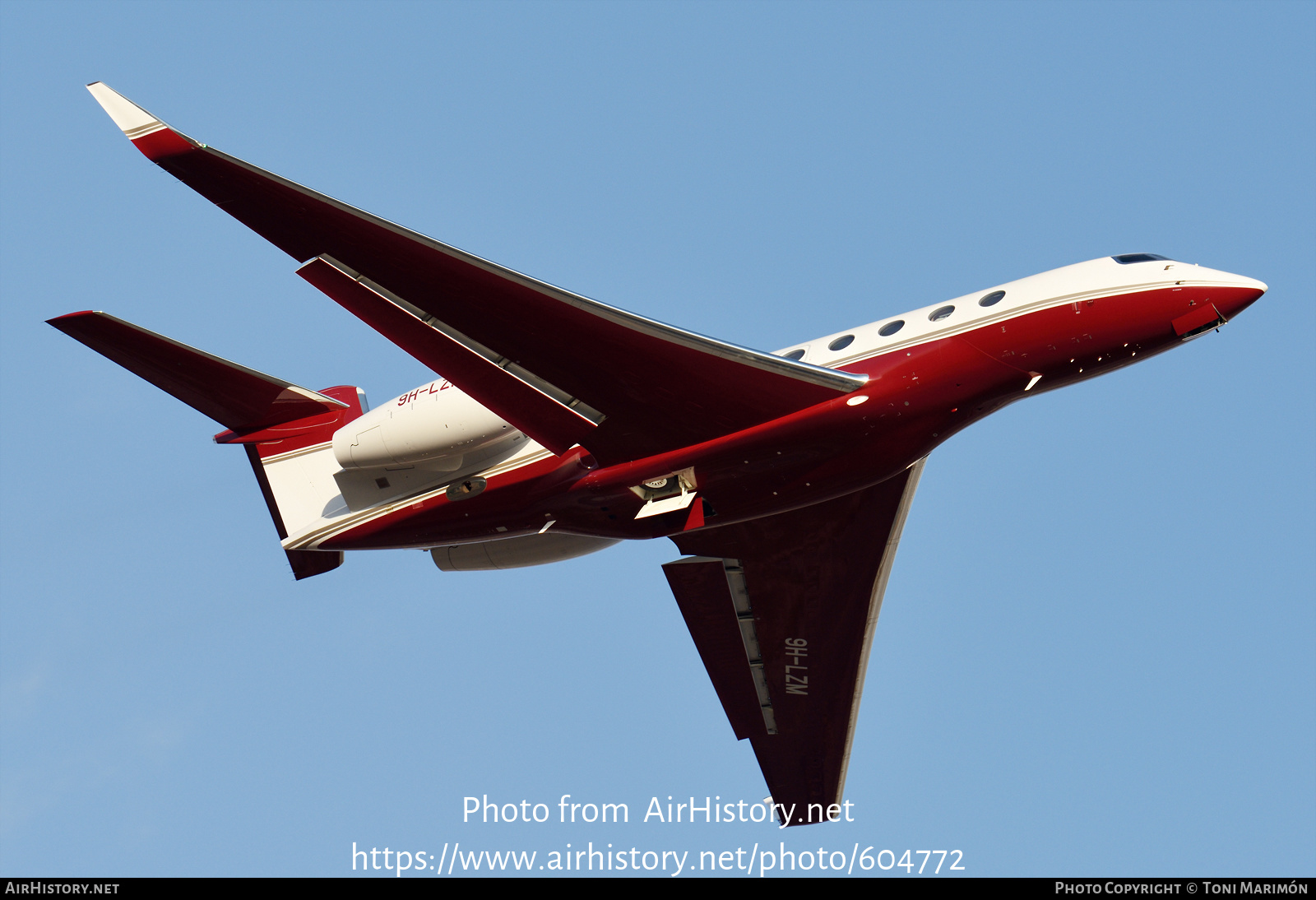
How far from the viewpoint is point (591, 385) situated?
19031mm

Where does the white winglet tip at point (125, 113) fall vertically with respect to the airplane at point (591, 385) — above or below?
above

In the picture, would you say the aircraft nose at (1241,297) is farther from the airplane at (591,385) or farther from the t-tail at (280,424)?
the t-tail at (280,424)

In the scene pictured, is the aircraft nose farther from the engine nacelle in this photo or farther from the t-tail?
the t-tail

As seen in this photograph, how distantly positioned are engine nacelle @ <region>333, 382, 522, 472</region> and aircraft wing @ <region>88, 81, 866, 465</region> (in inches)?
31.9

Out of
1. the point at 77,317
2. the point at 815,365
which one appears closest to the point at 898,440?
the point at 815,365

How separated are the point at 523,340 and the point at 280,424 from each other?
734 centimetres

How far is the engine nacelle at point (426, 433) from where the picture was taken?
20.1 metres

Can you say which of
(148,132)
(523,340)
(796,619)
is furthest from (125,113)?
(796,619)

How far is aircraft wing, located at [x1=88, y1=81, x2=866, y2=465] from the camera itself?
1695 centimetres

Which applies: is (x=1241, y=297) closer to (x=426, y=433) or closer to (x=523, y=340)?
(x=523, y=340)

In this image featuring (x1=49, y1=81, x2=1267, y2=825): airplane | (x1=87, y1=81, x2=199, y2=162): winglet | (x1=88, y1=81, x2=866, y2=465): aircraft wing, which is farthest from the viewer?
(x1=49, y1=81, x2=1267, y2=825): airplane

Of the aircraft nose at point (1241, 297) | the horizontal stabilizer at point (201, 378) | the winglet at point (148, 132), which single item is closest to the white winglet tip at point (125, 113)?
the winglet at point (148, 132)

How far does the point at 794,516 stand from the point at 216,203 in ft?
38.8

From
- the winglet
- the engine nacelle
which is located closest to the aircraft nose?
the engine nacelle
